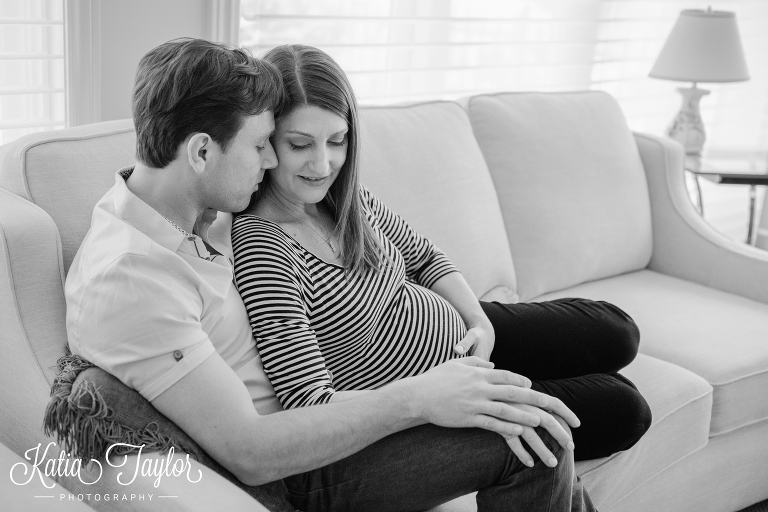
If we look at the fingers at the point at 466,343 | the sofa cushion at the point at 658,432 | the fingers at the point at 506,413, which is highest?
the fingers at the point at 506,413

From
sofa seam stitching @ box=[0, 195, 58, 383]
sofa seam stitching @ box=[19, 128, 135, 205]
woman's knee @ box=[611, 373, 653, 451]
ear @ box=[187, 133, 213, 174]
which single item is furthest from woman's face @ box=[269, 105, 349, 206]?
woman's knee @ box=[611, 373, 653, 451]

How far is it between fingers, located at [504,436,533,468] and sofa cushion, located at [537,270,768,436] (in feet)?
2.91

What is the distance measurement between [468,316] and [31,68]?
1.06m

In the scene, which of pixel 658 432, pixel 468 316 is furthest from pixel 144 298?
pixel 658 432

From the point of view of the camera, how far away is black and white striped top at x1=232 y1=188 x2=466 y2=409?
1223mm

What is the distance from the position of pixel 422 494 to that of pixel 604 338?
0.63 m

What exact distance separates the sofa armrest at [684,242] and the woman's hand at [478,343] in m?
1.09

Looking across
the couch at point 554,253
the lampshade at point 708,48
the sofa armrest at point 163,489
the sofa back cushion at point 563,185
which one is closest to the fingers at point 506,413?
the couch at point 554,253

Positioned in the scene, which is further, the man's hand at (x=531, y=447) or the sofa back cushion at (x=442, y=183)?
the sofa back cushion at (x=442, y=183)

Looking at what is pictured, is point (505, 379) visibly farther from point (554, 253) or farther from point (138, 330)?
point (554, 253)

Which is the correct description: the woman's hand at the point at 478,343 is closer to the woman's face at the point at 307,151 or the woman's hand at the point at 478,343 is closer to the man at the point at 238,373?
the man at the point at 238,373

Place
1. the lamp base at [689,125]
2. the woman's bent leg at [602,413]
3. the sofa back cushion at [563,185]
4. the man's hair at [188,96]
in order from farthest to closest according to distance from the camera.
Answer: the lamp base at [689,125] → the sofa back cushion at [563,185] → the woman's bent leg at [602,413] → the man's hair at [188,96]

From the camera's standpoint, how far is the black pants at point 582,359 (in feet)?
4.81

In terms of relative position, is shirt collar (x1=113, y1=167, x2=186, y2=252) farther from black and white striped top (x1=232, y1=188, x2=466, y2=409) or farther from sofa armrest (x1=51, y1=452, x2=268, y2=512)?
sofa armrest (x1=51, y1=452, x2=268, y2=512)
